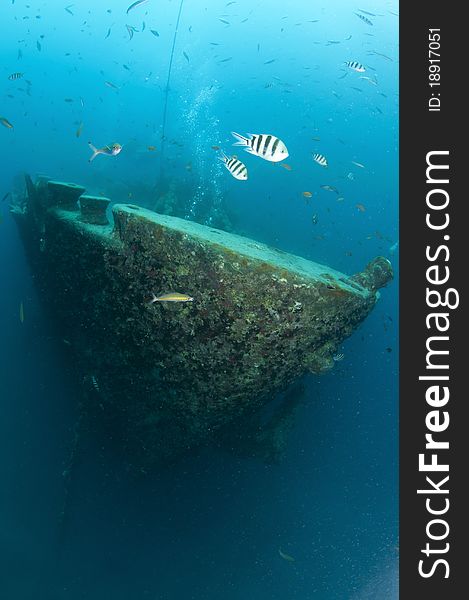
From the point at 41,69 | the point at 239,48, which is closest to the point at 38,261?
the point at 41,69

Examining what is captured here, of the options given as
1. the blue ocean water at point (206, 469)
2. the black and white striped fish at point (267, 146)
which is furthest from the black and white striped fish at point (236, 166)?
the blue ocean water at point (206, 469)

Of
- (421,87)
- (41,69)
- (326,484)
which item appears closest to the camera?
(421,87)

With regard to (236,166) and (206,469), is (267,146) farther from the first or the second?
(206,469)

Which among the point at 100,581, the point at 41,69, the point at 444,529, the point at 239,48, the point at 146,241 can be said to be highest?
the point at 239,48

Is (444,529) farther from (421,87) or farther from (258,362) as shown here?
(421,87)

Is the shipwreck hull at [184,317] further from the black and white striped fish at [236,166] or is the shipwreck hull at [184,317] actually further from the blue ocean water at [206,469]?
the blue ocean water at [206,469]

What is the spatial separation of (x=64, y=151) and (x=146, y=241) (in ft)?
64.4

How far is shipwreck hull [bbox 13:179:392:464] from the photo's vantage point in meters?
3.82

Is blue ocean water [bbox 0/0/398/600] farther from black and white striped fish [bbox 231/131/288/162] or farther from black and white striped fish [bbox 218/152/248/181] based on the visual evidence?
black and white striped fish [bbox 231/131/288/162]

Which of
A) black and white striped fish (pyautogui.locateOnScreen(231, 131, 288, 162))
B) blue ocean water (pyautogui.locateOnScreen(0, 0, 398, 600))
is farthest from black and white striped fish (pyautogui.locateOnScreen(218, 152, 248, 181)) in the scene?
blue ocean water (pyautogui.locateOnScreen(0, 0, 398, 600))

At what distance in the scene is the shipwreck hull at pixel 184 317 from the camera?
12.5ft

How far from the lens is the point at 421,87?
3.29 meters

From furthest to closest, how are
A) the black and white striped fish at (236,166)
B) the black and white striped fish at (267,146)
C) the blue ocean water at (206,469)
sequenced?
the blue ocean water at (206,469) → the black and white striped fish at (236,166) → the black and white striped fish at (267,146)

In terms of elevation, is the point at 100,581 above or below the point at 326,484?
below
